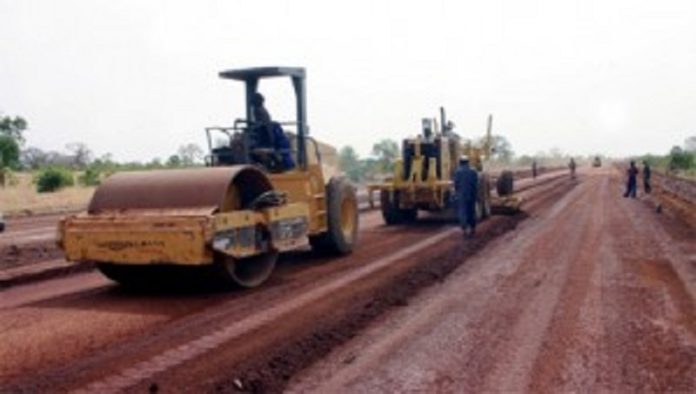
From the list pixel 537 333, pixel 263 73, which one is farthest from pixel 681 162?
pixel 537 333

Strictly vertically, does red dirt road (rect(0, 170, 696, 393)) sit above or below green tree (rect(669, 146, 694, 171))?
below

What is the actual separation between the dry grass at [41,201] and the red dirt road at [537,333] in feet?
77.2

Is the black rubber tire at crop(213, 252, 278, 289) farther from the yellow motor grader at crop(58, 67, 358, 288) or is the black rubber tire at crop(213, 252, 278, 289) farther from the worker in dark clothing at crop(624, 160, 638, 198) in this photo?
the worker in dark clothing at crop(624, 160, 638, 198)

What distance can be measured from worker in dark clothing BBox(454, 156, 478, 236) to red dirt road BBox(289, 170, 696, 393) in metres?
2.85

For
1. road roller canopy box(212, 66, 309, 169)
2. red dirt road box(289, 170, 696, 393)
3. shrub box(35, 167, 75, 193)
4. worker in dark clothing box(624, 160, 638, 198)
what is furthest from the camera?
shrub box(35, 167, 75, 193)

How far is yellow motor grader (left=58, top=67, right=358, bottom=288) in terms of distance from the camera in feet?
27.2

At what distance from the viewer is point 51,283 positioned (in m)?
10.3

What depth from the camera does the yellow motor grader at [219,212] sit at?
27.2ft

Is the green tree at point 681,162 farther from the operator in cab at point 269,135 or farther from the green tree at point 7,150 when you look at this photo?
the operator in cab at point 269,135

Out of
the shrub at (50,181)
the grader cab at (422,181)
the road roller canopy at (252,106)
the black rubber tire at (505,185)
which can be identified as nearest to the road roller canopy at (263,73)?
the road roller canopy at (252,106)

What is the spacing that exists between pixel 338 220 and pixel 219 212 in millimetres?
3451

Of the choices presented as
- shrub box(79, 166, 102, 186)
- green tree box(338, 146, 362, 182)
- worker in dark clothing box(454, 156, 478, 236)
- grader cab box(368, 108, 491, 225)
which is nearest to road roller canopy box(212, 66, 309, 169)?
worker in dark clothing box(454, 156, 478, 236)

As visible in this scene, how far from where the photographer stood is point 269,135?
1086cm

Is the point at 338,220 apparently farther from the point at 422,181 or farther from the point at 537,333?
the point at 422,181
